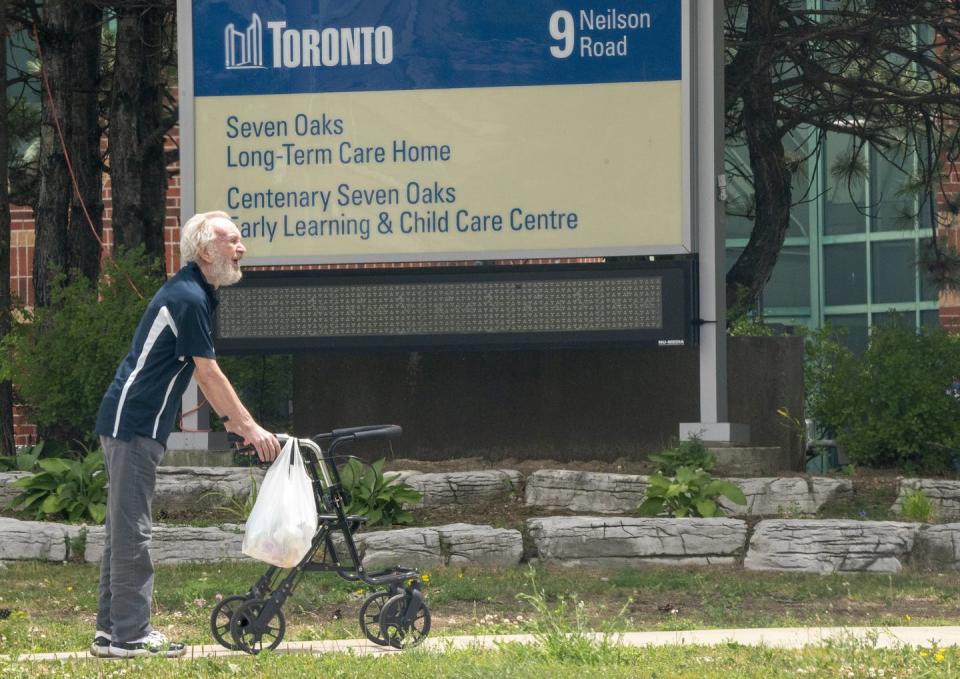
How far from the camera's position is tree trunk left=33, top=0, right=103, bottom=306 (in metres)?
13.7

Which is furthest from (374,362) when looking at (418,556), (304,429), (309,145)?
(418,556)

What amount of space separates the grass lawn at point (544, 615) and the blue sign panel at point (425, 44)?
12.1 ft

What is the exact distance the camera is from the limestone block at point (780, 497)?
34.9 ft

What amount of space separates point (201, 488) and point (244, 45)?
3287 mm

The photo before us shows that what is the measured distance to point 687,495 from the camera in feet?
33.7

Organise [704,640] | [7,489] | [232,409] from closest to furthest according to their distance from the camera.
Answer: [232,409] → [704,640] → [7,489]

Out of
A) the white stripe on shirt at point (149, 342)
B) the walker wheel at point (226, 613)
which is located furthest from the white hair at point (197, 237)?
the walker wheel at point (226, 613)

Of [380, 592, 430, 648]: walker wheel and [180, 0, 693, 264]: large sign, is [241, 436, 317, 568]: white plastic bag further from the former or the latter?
[180, 0, 693, 264]: large sign

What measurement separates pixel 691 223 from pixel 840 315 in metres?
15.2

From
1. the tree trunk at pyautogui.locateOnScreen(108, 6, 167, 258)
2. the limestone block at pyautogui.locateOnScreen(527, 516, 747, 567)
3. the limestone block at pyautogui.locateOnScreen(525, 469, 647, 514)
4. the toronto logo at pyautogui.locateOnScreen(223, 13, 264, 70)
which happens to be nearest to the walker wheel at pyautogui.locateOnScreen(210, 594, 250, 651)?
the limestone block at pyautogui.locateOnScreen(527, 516, 747, 567)

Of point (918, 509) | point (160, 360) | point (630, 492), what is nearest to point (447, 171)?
point (630, 492)

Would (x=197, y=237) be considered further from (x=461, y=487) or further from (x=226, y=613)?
(x=461, y=487)

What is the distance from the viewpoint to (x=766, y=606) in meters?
8.66

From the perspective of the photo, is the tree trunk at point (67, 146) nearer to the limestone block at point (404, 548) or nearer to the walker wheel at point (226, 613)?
the limestone block at point (404, 548)
